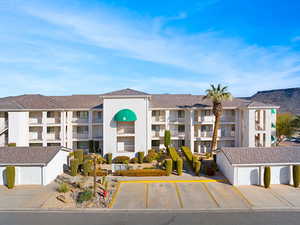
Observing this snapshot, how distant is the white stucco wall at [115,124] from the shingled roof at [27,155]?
26.6 feet

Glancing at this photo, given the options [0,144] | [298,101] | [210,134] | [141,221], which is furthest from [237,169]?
[298,101]

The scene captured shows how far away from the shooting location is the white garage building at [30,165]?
2056 centimetres

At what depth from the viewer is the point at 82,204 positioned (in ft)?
52.7

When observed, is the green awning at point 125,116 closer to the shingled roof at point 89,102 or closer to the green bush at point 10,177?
the shingled roof at point 89,102

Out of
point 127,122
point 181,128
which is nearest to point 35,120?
point 127,122

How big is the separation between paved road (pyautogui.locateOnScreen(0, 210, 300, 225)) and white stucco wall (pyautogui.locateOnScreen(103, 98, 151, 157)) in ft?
50.8

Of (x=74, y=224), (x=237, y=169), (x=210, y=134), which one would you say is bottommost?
(x=74, y=224)

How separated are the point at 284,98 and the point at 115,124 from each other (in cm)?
11957

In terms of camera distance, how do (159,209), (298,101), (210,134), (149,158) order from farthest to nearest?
1. (298,101)
2. (210,134)
3. (149,158)
4. (159,209)

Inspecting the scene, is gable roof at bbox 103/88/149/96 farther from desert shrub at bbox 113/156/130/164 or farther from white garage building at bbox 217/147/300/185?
white garage building at bbox 217/147/300/185

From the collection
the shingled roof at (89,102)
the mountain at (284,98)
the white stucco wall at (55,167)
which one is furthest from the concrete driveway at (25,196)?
the mountain at (284,98)

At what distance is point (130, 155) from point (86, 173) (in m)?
8.69

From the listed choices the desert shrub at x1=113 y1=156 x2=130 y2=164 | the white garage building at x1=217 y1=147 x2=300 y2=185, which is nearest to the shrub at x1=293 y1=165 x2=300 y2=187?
the white garage building at x1=217 y1=147 x2=300 y2=185

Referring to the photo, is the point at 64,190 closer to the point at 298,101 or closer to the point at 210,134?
the point at 210,134
